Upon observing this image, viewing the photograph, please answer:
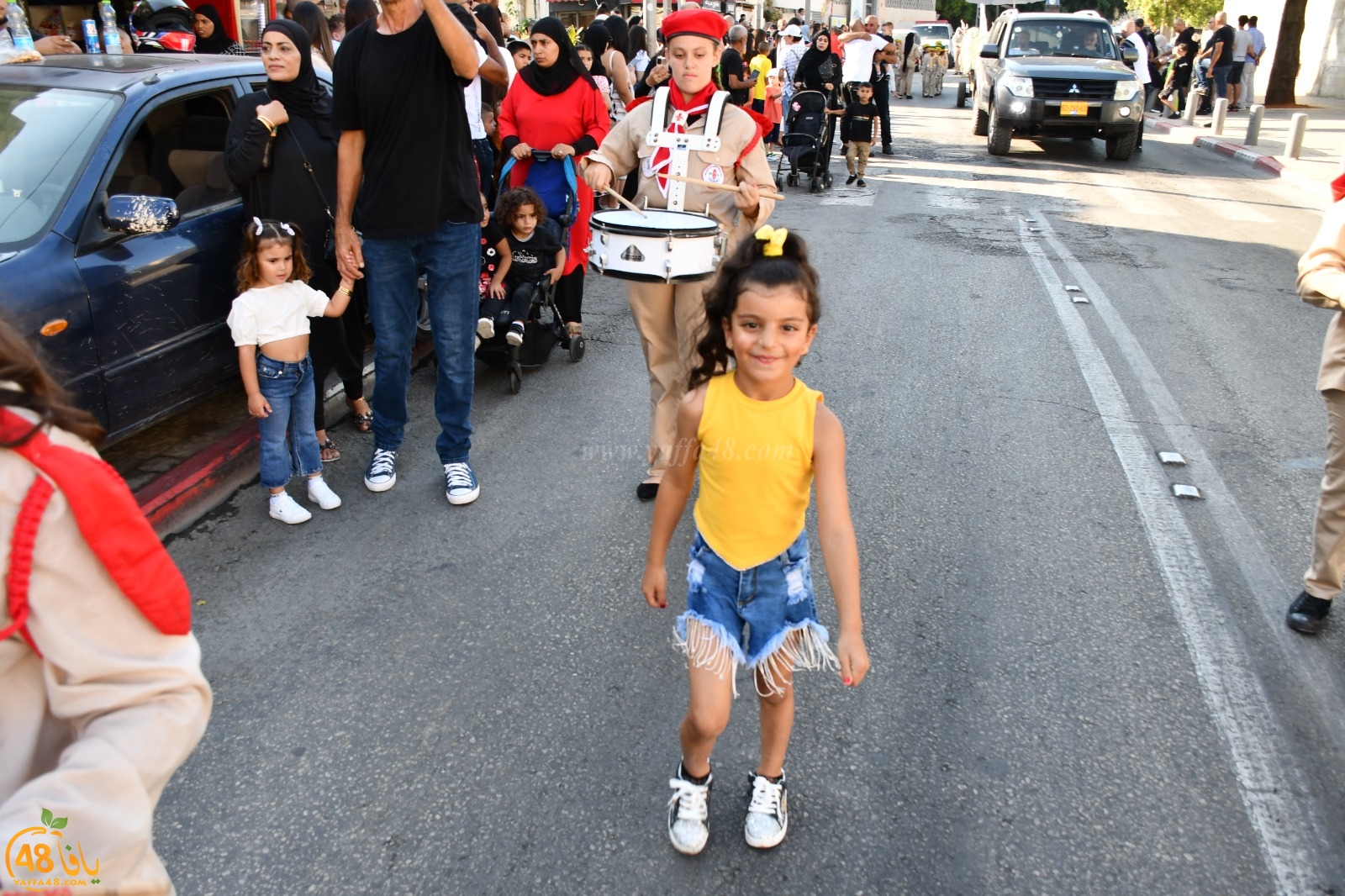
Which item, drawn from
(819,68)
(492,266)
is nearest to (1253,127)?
(819,68)

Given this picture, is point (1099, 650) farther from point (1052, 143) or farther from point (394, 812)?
point (1052, 143)

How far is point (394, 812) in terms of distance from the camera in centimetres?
270

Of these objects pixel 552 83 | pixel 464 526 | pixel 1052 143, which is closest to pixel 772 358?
pixel 464 526

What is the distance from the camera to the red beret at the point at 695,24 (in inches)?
156

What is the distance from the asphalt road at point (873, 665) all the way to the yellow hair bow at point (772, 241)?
56.8 inches

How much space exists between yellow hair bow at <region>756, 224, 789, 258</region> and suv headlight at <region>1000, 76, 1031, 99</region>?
48.0ft

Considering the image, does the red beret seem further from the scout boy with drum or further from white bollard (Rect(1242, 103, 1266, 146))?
white bollard (Rect(1242, 103, 1266, 146))

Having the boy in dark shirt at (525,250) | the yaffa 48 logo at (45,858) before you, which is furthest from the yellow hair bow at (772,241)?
the boy in dark shirt at (525,250)

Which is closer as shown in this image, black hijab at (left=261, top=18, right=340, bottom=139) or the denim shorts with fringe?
the denim shorts with fringe

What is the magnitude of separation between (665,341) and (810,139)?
879 centimetres

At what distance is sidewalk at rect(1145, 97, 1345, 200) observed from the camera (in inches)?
565

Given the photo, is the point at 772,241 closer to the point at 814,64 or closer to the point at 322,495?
the point at 322,495

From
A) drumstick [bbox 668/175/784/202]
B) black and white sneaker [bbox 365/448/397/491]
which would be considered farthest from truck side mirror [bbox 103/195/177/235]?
drumstick [bbox 668/175/784/202]

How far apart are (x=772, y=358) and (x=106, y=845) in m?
1.60
